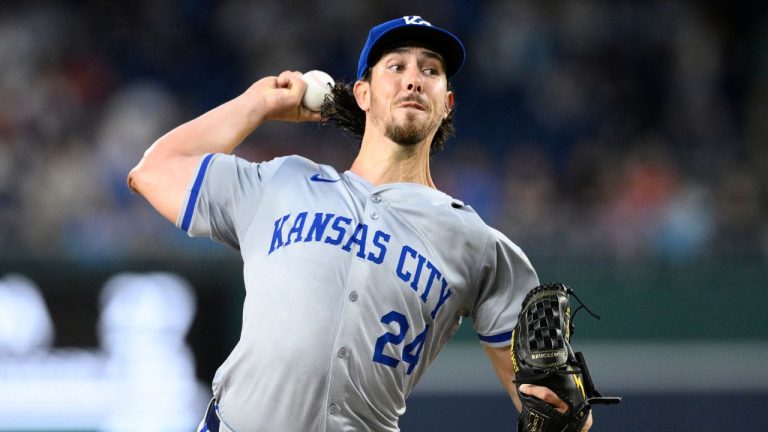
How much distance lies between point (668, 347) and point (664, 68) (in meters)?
3.33

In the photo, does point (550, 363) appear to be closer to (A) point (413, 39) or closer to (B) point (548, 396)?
(B) point (548, 396)

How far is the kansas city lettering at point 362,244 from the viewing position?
315 cm

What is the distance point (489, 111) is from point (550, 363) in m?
6.32

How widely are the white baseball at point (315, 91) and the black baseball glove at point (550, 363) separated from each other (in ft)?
3.32

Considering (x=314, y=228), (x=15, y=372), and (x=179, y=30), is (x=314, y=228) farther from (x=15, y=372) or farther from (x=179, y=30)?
(x=179, y=30)

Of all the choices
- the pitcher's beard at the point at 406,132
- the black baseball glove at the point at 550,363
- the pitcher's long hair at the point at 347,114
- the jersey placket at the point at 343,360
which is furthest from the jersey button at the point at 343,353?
the pitcher's long hair at the point at 347,114

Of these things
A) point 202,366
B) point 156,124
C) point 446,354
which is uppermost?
point 156,124

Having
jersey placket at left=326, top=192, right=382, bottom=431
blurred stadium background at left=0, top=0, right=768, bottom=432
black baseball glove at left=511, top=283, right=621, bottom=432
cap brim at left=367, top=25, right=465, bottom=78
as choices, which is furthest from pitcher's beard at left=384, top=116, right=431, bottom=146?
blurred stadium background at left=0, top=0, right=768, bottom=432

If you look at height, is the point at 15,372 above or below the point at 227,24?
below

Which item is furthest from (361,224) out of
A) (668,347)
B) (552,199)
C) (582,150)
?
(582,150)

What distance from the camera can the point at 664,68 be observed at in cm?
923

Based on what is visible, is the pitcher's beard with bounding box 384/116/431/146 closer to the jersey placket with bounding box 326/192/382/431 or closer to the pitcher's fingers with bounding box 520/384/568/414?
the jersey placket with bounding box 326/192/382/431

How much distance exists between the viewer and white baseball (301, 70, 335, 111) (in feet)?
11.8

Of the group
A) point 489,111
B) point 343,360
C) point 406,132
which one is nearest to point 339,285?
point 343,360
